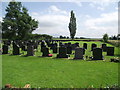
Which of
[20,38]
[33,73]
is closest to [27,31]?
[20,38]

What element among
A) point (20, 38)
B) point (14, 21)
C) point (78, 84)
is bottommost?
point (78, 84)

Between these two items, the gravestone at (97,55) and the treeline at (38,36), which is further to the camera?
the treeline at (38,36)

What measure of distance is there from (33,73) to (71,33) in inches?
2518

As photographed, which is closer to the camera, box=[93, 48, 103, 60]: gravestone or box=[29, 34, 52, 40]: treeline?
box=[93, 48, 103, 60]: gravestone

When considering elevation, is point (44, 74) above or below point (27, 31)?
below

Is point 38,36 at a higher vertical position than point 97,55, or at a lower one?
higher

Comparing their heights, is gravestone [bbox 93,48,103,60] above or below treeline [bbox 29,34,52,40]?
below

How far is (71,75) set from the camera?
33.3ft

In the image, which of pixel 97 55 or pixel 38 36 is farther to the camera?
pixel 38 36

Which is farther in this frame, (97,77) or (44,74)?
(44,74)

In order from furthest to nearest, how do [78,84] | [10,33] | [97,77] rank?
[10,33]
[97,77]
[78,84]

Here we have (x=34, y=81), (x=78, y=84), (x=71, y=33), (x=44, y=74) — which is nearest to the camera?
(x=78, y=84)

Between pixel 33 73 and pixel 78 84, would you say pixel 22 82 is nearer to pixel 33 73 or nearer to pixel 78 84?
pixel 33 73

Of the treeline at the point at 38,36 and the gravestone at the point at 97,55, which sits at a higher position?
the treeline at the point at 38,36
